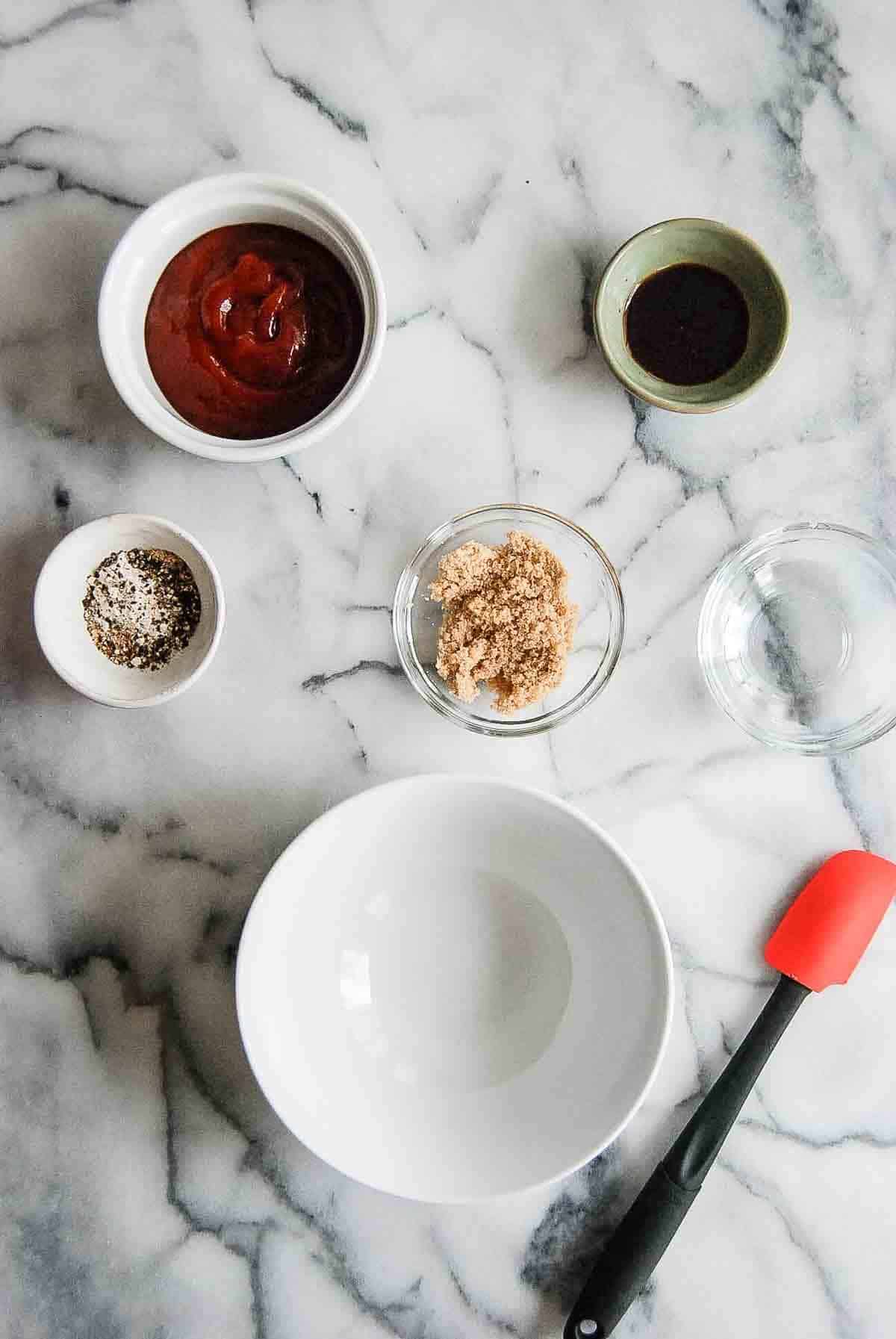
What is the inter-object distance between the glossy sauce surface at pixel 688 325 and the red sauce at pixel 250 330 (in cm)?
31

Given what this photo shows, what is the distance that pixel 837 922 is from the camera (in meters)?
1.10

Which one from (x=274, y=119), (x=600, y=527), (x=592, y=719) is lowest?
(x=592, y=719)

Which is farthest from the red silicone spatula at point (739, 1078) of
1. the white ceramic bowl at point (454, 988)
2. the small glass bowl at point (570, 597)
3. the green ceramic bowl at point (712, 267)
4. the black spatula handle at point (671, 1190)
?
the green ceramic bowl at point (712, 267)

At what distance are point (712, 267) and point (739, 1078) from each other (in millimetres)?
869

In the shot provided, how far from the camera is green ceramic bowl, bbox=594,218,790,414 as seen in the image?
1.06 metres

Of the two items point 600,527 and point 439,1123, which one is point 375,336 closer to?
point 600,527

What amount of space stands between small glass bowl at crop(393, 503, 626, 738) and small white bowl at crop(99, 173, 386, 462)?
0.66ft

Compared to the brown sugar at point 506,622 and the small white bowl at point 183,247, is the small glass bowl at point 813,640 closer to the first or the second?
the brown sugar at point 506,622

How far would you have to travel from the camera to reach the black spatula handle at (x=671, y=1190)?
1.09 metres

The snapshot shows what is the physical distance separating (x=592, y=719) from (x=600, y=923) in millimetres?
222

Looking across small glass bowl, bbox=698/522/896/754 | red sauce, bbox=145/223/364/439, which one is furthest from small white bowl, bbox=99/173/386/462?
small glass bowl, bbox=698/522/896/754

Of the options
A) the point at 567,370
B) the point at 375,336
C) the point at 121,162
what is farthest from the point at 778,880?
the point at 121,162

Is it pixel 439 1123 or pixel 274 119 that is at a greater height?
pixel 274 119

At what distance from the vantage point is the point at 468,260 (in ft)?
3.69
